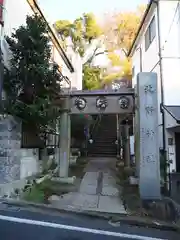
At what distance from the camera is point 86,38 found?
32719 millimetres

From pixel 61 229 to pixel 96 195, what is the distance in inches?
213

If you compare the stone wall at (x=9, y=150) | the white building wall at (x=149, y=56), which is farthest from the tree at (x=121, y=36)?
the stone wall at (x=9, y=150)

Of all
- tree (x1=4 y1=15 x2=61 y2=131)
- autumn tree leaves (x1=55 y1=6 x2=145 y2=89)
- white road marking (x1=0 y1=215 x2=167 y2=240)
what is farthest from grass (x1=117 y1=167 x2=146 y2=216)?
autumn tree leaves (x1=55 y1=6 x2=145 y2=89)

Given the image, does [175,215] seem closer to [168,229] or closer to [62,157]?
[168,229]

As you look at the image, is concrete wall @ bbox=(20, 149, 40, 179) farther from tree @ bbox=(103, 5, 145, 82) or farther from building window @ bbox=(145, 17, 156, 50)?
tree @ bbox=(103, 5, 145, 82)

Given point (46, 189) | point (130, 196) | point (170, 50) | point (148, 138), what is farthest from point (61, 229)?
point (170, 50)

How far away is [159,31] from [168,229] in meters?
9.96

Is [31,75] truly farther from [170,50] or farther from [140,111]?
[170,50]

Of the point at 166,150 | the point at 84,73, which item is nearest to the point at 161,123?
the point at 166,150

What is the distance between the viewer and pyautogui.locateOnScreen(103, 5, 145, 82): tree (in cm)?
2983

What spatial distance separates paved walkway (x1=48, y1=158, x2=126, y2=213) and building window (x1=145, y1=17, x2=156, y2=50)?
25.7 ft

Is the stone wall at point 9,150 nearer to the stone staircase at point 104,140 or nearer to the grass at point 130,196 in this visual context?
the grass at point 130,196

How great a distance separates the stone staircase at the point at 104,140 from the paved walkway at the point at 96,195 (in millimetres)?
4917

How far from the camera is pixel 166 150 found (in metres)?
12.0
